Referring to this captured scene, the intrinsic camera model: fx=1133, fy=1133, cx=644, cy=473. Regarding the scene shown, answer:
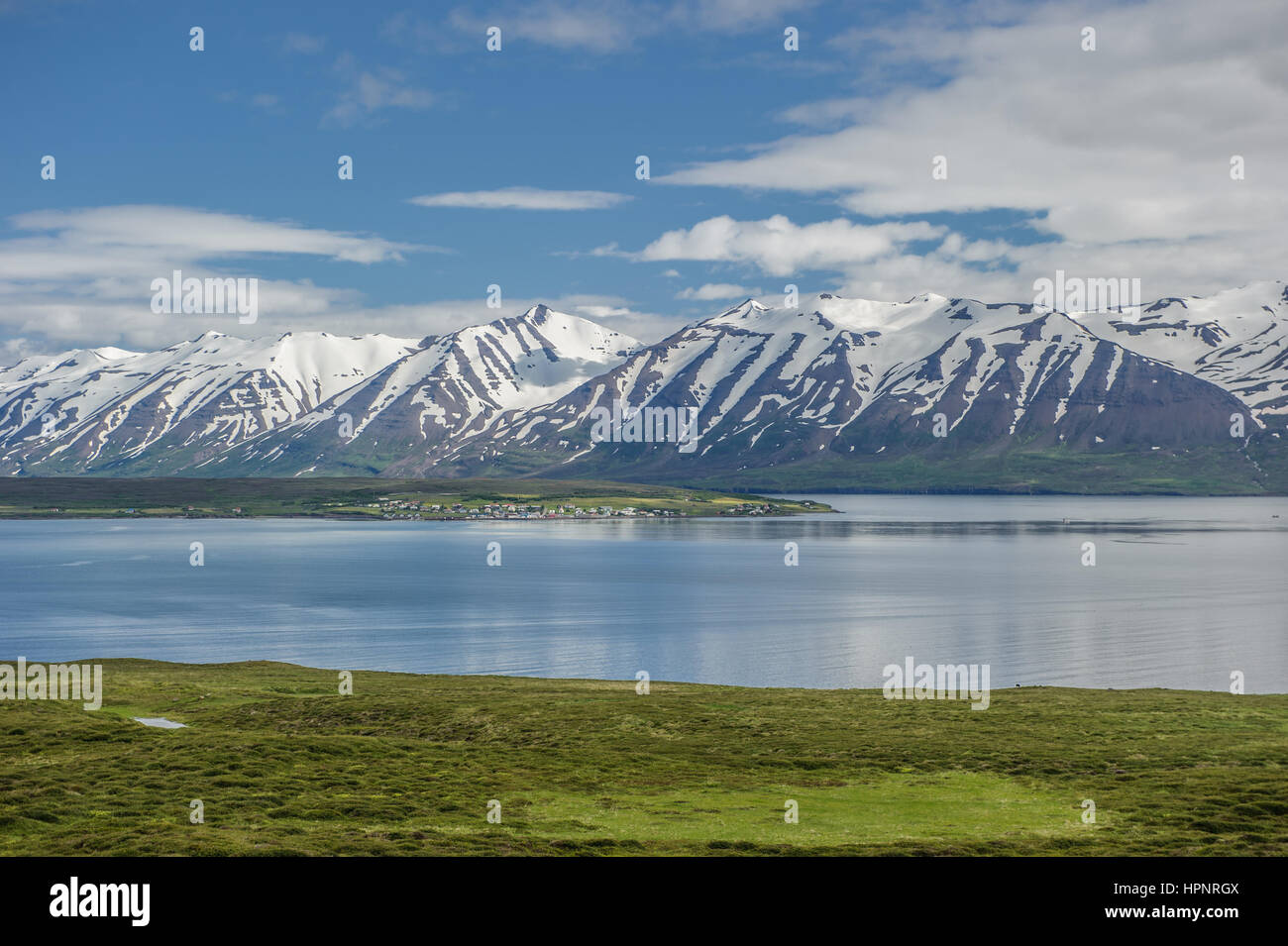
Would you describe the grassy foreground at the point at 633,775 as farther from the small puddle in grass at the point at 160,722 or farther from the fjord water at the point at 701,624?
the fjord water at the point at 701,624

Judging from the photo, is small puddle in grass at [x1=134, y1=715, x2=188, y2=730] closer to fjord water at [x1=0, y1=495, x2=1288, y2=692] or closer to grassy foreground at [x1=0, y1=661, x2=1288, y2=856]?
grassy foreground at [x1=0, y1=661, x2=1288, y2=856]

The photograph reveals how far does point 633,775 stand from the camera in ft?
156

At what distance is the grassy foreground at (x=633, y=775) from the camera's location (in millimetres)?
35031

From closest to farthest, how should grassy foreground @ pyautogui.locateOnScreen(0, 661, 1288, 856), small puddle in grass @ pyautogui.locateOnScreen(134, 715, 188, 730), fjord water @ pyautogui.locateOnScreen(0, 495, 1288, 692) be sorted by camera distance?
1. grassy foreground @ pyautogui.locateOnScreen(0, 661, 1288, 856)
2. small puddle in grass @ pyautogui.locateOnScreen(134, 715, 188, 730)
3. fjord water @ pyautogui.locateOnScreen(0, 495, 1288, 692)

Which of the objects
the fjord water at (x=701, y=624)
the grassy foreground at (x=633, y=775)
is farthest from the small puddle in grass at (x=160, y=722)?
the fjord water at (x=701, y=624)

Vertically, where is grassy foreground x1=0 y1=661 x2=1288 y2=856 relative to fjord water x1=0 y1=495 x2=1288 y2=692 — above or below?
above

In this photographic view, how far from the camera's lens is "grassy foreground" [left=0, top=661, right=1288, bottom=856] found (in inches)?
1379

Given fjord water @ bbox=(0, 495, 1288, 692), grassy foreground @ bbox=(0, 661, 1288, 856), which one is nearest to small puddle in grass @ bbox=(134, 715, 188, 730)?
grassy foreground @ bbox=(0, 661, 1288, 856)

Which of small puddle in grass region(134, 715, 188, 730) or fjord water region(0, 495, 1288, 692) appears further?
fjord water region(0, 495, 1288, 692)

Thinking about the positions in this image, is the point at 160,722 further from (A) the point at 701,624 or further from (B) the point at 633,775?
(A) the point at 701,624

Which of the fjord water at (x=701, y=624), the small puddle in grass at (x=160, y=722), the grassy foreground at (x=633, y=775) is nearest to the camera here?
the grassy foreground at (x=633, y=775)
